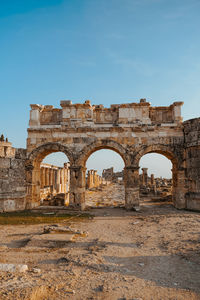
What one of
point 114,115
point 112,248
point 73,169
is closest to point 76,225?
point 112,248

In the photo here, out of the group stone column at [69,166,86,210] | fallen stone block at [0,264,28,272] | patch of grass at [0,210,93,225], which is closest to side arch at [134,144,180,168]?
stone column at [69,166,86,210]

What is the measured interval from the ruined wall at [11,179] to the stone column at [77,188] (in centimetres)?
279

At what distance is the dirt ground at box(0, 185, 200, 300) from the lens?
343 cm

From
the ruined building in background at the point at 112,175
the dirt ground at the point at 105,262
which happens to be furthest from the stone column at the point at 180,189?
the ruined building in background at the point at 112,175

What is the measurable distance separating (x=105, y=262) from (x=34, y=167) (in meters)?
8.33

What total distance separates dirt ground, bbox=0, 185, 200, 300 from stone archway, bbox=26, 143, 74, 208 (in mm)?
3741

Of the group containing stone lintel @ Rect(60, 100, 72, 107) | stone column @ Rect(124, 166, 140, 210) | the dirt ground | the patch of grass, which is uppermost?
stone lintel @ Rect(60, 100, 72, 107)

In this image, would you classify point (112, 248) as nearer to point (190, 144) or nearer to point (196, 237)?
point (196, 237)

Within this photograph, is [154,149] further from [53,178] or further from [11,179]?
[53,178]

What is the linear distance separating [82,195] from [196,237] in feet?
21.7

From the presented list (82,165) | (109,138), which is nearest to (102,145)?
(109,138)

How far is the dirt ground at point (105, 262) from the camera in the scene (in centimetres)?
343

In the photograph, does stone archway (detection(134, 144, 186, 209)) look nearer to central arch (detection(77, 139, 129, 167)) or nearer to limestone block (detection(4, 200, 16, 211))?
central arch (detection(77, 139, 129, 167))

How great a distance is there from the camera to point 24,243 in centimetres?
604
